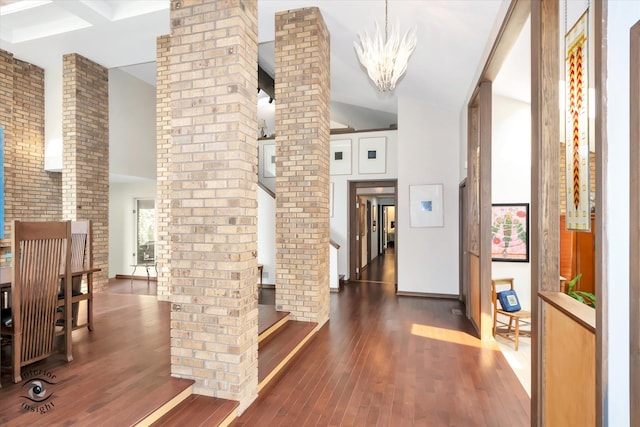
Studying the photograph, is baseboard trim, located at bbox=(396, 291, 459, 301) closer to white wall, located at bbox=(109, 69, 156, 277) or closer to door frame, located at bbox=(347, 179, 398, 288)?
door frame, located at bbox=(347, 179, 398, 288)

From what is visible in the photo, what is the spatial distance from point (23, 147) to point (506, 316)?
27.1 ft

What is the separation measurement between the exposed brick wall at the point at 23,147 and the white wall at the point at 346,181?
220 inches

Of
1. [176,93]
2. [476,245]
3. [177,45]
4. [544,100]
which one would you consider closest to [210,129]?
[176,93]

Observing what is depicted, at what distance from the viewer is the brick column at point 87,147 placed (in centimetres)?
585

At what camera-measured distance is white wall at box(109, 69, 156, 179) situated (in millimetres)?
6703

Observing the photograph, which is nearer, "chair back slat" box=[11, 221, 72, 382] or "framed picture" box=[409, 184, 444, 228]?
"chair back slat" box=[11, 221, 72, 382]

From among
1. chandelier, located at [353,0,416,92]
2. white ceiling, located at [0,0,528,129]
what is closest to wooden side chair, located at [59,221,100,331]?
white ceiling, located at [0,0,528,129]

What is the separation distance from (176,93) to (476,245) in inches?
157

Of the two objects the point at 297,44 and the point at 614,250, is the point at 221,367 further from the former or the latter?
the point at 297,44

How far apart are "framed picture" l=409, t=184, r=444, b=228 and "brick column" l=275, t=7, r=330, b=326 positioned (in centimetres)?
261

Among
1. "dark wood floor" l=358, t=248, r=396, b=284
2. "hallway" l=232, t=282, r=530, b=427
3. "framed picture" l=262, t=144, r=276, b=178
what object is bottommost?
"dark wood floor" l=358, t=248, r=396, b=284

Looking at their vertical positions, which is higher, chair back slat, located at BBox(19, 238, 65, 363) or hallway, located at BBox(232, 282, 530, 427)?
chair back slat, located at BBox(19, 238, 65, 363)

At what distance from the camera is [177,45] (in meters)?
2.57

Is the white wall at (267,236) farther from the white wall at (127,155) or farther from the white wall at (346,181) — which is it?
the white wall at (127,155)
